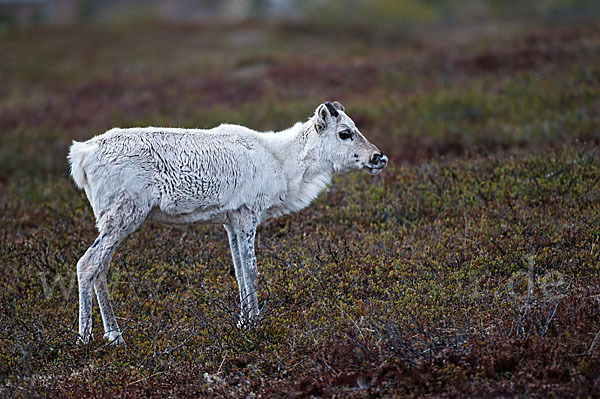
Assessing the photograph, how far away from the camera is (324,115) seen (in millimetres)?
8992

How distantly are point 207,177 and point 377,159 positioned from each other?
2356 millimetres

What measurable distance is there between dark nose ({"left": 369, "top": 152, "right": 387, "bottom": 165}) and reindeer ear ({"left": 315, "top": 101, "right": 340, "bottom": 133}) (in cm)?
79

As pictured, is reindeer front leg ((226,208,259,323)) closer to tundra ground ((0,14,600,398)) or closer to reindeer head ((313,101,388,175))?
tundra ground ((0,14,600,398))

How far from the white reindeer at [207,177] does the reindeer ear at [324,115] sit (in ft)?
0.05

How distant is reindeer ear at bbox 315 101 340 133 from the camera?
8.88 meters

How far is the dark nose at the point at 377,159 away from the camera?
8.87 metres

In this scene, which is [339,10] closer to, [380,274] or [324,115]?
[324,115]

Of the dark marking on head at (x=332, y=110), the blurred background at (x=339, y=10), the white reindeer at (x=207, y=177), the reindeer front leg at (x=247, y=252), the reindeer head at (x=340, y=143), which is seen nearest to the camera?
the white reindeer at (x=207, y=177)

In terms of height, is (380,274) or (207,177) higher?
(207,177)

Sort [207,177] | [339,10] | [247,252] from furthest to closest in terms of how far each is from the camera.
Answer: [339,10]
[247,252]
[207,177]

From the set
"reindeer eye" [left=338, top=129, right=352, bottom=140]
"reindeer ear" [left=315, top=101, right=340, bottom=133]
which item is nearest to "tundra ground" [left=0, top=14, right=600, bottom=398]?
"reindeer eye" [left=338, top=129, right=352, bottom=140]

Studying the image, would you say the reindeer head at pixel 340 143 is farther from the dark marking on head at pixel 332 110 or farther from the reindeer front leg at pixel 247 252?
the reindeer front leg at pixel 247 252

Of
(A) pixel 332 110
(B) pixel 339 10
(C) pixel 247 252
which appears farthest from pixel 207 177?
(B) pixel 339 10

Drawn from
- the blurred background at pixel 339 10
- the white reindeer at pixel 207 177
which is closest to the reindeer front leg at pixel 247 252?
the white reindeer at pixel 207 177
